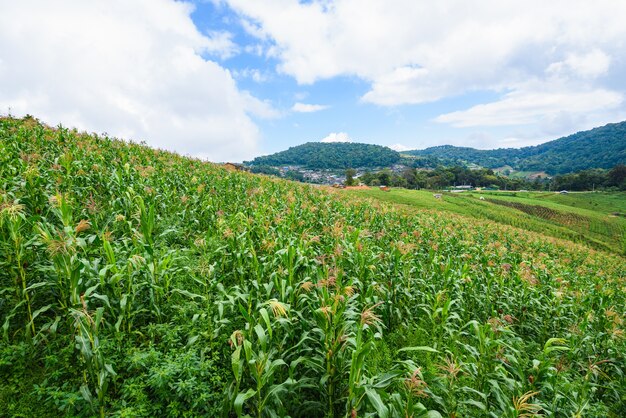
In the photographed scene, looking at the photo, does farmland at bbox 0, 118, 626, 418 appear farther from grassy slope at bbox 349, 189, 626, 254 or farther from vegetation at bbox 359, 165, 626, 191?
vegetation at bbox 359, 165, 626, 191

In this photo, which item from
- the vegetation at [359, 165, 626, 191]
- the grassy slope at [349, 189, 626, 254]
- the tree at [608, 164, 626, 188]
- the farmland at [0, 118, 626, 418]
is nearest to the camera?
the farmland at [0, 118, 626, 418]

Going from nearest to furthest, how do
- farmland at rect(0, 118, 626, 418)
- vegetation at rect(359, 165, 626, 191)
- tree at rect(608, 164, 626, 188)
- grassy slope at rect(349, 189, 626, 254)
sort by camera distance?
farmland at rect(0, 118, 626, 418)
grassy slope at rect(349, 189, 626, 254)
tree at rect(608, 164, 626, 188)
vegetation at rect(359, 165, 626, 191)

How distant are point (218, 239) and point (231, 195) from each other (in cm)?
574

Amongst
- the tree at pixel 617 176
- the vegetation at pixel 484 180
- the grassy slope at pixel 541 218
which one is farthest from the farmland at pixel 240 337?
the tree at pixel 617 176

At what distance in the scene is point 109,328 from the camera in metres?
3.93

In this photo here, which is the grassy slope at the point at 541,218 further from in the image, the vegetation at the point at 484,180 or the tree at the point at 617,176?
the vegetation at the point at 484,180

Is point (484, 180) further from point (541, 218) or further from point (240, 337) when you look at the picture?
point (240, 337)

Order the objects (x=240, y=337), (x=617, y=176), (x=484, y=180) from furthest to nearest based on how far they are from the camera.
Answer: (x=484, y=180) < (x=617, y=176) < (x=240, y=337)

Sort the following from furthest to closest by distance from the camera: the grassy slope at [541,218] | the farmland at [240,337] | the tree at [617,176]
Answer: the tree at [617,176] < the grassy slope at [541,218] < the farmland at [240,337]

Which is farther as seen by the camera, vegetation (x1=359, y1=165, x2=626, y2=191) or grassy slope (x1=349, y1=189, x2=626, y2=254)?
vegetation (x1=359, y1=165, x2=626, y2=191)

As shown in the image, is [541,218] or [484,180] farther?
[484,180]

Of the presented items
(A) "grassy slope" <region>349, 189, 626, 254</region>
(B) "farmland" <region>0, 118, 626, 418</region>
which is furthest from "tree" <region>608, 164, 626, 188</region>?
(B) "farmland" <region>0, 118, 626, 418</region>

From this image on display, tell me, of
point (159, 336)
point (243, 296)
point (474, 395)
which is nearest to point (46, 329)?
point (159, 336)

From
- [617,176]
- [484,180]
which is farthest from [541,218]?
[484,180]
